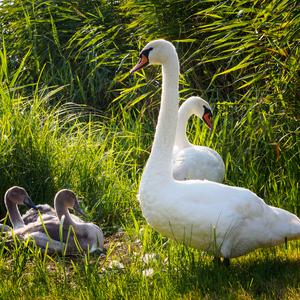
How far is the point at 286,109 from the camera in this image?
689cm

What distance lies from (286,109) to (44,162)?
6.78ft

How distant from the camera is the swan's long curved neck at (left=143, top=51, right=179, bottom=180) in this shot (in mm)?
5177

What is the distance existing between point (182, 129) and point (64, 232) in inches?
81.3

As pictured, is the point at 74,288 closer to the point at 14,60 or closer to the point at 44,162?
the point at 44,162

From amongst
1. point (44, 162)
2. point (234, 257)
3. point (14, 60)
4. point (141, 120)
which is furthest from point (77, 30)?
point (234, 257)

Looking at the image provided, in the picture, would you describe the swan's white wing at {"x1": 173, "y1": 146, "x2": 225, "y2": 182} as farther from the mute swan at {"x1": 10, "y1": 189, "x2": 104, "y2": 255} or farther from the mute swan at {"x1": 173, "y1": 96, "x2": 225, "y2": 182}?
the mute swan at {"x1": 10, "y1": 189, "x2": 104, "y2": 255}

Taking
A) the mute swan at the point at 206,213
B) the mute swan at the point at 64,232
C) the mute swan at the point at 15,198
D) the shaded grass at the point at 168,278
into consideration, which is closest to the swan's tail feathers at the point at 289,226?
the mute swan at the point at 206,213

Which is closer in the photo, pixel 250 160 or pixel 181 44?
pixel 250 160

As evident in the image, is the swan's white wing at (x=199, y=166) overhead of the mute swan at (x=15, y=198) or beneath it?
overhead

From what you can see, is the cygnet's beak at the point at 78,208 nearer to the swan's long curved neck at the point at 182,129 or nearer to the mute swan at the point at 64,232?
the mute swan at the point at 64,232

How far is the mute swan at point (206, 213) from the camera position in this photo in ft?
16.2

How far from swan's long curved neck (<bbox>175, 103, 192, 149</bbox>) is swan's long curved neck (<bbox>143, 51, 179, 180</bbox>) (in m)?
2.10

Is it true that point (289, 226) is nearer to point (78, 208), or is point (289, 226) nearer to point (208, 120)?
point (78, 208)

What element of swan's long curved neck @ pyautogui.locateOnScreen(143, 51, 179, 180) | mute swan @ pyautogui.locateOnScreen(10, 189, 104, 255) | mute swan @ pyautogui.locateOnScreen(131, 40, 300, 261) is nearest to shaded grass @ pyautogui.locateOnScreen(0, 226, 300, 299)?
mute swan @ pyautogui.locateOnScreen(131, 40, 300, 261)
